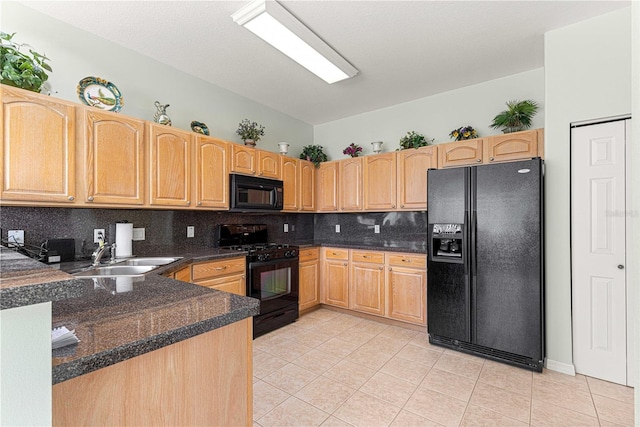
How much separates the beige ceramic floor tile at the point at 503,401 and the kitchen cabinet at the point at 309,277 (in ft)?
6.91

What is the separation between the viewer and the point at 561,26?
243 cm

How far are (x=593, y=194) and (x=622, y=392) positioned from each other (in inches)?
57.5

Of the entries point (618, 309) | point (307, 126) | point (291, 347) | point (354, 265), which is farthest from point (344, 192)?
point (618, 309)

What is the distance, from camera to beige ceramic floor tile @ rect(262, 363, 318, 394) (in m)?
2.20

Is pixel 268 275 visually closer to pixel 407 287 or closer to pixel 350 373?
pixel 350 373

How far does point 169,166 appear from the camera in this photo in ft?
8.71

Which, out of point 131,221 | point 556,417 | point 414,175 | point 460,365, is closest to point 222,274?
point 131,221

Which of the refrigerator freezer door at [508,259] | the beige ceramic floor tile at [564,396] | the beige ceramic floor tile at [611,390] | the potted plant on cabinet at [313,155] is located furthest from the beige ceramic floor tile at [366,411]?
the potted plant on cabinet at [313,155]

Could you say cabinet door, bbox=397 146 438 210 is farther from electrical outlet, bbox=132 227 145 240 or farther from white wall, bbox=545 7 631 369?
electrical outlet, bbox=132 227 145 240

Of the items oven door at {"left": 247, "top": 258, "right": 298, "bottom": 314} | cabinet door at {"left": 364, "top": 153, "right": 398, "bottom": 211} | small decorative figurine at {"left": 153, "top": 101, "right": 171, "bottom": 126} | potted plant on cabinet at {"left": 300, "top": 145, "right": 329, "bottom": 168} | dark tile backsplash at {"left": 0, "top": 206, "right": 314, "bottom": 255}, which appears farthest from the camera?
potted plant on cabinet at {"left": 300, "top": 145, "right": 329, "bottom": 168}

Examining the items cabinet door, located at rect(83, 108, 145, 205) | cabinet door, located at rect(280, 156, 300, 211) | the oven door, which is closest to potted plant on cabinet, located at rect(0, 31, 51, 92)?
cabinet door, located at rect(83, 108, 145, 205)

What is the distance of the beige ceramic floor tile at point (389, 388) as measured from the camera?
206 cm

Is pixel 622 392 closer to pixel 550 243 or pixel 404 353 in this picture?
pixel 550 243

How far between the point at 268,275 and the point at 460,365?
2017 mm
